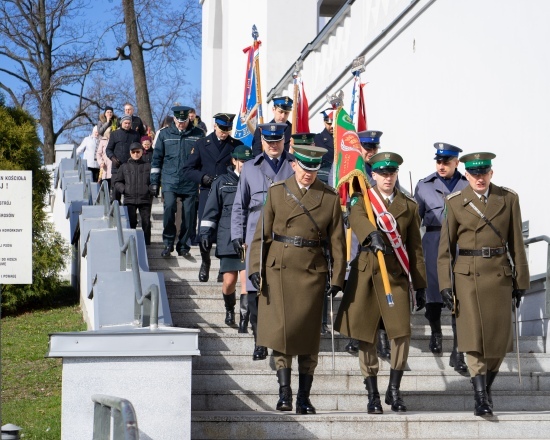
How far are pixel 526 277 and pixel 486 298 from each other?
366mm

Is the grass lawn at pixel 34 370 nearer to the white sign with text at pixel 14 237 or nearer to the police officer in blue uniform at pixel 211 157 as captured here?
the white sign with text at pixel 14 237

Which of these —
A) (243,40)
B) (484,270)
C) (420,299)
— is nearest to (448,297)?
(420,299)

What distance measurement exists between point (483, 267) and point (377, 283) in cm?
86

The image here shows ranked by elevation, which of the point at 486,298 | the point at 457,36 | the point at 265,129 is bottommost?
the point at 486,298

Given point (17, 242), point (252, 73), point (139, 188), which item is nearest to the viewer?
point (17, 242)

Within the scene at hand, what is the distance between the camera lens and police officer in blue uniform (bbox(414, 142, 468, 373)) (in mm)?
11250

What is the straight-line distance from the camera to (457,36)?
14.3 metres

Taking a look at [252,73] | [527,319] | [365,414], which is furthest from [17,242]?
[252,73]

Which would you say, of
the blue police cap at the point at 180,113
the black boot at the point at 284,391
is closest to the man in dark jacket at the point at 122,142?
the blue police cap at the point at 180,113

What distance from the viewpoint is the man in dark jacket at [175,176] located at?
14492 mm

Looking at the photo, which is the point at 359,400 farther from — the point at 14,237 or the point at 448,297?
the point at 14,237

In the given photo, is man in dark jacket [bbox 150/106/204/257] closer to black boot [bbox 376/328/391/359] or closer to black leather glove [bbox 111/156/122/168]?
black leather glove [bbox 111/156/122/168]

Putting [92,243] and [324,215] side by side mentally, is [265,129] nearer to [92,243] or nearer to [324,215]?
[324,215]

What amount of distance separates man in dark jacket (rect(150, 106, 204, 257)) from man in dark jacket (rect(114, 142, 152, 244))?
0.27 meters
